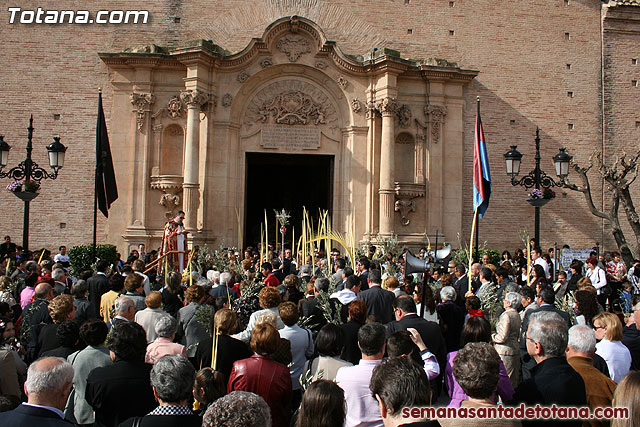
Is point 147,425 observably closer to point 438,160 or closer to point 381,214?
point 381,214

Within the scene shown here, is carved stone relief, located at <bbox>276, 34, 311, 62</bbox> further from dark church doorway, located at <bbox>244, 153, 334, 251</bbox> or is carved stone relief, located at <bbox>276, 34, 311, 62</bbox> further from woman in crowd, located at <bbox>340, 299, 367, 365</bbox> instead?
woman in crowd, located at <bbox>340, 299, 367, 365</bbox>

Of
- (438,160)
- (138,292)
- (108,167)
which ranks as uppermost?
(438,160)

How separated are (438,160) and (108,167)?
39.0 ft

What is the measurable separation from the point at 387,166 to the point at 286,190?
19.1 ft

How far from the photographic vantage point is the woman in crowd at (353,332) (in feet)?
20.6

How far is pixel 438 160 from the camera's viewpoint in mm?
21844

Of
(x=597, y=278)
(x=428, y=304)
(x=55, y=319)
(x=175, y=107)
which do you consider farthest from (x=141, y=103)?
(x=428, y=304)

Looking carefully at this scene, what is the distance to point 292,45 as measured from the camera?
2138 centimetres

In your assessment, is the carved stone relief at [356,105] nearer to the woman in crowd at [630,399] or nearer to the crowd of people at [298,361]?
the crowd of people at [298,361]

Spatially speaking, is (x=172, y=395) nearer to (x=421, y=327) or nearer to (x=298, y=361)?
(x=298, y=361)

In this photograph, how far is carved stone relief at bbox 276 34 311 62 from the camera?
70.0 feet

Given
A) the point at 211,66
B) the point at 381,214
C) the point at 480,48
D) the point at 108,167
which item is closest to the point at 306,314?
the point at 108,167

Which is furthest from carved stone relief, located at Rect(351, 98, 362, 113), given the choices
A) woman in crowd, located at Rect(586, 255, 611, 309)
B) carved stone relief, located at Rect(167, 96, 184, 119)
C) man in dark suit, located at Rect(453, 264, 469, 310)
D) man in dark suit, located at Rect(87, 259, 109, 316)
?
man in dark suit, located at Rect(87, 259, 109, 316)

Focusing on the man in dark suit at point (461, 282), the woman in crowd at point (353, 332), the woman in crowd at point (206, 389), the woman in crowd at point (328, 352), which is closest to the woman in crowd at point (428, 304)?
the woman in crowd at point (353, 332)
